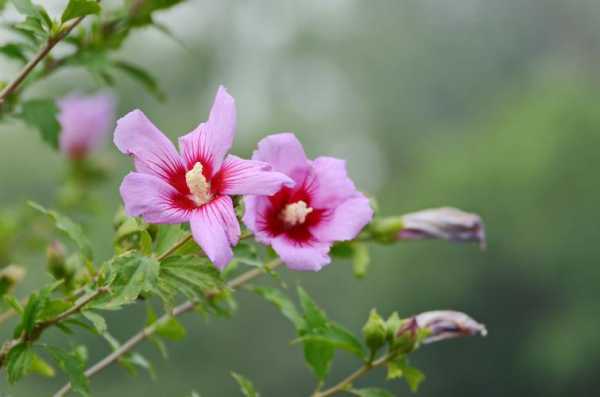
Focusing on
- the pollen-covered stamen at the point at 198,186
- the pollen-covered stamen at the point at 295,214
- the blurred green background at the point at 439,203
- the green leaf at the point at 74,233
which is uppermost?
the pollen-covered stamen at the point at 198,186

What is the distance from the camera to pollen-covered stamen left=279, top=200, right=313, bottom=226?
661 mm

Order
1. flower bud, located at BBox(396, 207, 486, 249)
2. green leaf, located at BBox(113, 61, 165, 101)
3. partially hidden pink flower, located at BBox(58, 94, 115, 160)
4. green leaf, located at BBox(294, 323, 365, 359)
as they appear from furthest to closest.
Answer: partially hidden pink flower, located at BBox(58, 94, 115, 160), green leaf, located at BBox(113, 61, 165, 101), flower bud, located at BBox(396, 207, 486, 249), green leaf, located at BBox(294, 323, 365, 359)

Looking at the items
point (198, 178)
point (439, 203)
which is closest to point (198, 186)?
point (198, 178)

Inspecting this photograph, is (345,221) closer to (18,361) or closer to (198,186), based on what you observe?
(198,186)

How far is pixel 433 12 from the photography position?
2066 cm

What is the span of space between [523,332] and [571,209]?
5.41 feet

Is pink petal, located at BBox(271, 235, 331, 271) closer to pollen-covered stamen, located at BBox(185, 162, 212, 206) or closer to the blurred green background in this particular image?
pollen-covered stamen, located at BBox(185, 162, 212, 206)

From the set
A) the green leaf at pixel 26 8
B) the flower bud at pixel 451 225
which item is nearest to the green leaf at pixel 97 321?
the green leaf at pixel 26 8

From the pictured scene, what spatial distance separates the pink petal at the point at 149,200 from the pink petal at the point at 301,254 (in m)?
0.07

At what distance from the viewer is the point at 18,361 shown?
0.67 meters

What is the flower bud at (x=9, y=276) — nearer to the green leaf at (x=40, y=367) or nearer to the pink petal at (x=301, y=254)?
the green leaf at (x=40, y=367)

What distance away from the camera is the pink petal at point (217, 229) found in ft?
1.87

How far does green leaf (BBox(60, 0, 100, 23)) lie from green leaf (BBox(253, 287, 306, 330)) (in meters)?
0.28

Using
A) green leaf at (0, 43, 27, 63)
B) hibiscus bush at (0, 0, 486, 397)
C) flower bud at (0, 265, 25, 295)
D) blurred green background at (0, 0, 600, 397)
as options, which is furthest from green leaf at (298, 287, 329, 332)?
blurred green background at (0, 0, 600, 397)
